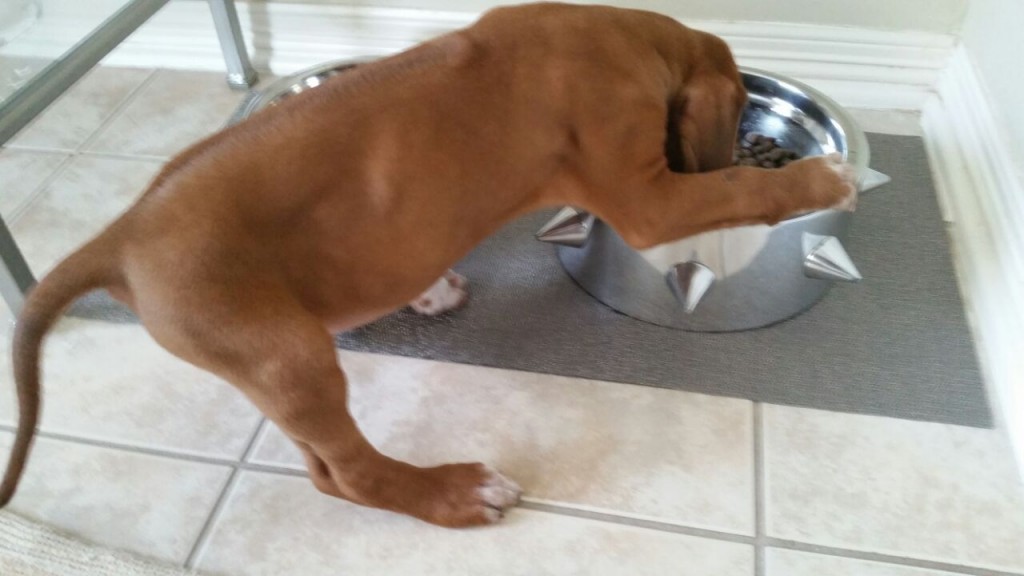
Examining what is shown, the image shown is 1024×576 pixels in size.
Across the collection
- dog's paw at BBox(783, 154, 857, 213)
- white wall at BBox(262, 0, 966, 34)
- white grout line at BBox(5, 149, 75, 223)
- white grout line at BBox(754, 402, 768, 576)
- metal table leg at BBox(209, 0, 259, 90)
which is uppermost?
white wall at BBox(262, 0, 966, 34)

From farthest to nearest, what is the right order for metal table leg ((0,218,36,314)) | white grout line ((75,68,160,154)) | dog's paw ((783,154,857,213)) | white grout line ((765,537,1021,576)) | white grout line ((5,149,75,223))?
white grout line ((75,68,160,154)) < white grout line ((5,149,75,223)) < metal table leg ((0,218,36,314)) < dog's paw ((783,154,857,213)) < white grout line ((765,537,1021,576))

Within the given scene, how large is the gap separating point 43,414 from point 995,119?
5.21 feet

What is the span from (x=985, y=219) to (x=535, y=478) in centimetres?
86

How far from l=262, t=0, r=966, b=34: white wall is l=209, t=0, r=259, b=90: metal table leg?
60 centimetres

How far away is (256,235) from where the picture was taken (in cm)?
90

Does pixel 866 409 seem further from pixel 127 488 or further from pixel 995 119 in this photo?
pixel 127 488

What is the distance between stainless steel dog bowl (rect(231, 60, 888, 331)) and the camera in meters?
1.20

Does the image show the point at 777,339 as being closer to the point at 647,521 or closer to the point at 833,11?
the point at 647,521

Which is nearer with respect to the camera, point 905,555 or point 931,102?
point 905,555

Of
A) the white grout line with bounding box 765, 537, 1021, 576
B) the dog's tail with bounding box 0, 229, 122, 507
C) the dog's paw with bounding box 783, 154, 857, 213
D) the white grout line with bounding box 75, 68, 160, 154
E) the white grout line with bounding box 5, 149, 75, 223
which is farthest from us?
the white grout line with bounding box 75, 68, 160, 154

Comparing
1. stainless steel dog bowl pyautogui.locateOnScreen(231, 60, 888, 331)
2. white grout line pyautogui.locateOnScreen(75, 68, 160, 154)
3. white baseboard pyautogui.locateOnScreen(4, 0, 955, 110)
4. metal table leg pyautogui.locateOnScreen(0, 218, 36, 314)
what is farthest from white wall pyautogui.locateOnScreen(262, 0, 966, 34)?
metal table leg pyautogui.locateOnScreen(0, 218, 36, 314)

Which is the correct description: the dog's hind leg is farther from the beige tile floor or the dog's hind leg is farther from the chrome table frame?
the chrome table frame

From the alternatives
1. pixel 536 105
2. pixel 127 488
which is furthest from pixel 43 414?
pixel 536 105

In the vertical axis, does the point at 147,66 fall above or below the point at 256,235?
below
